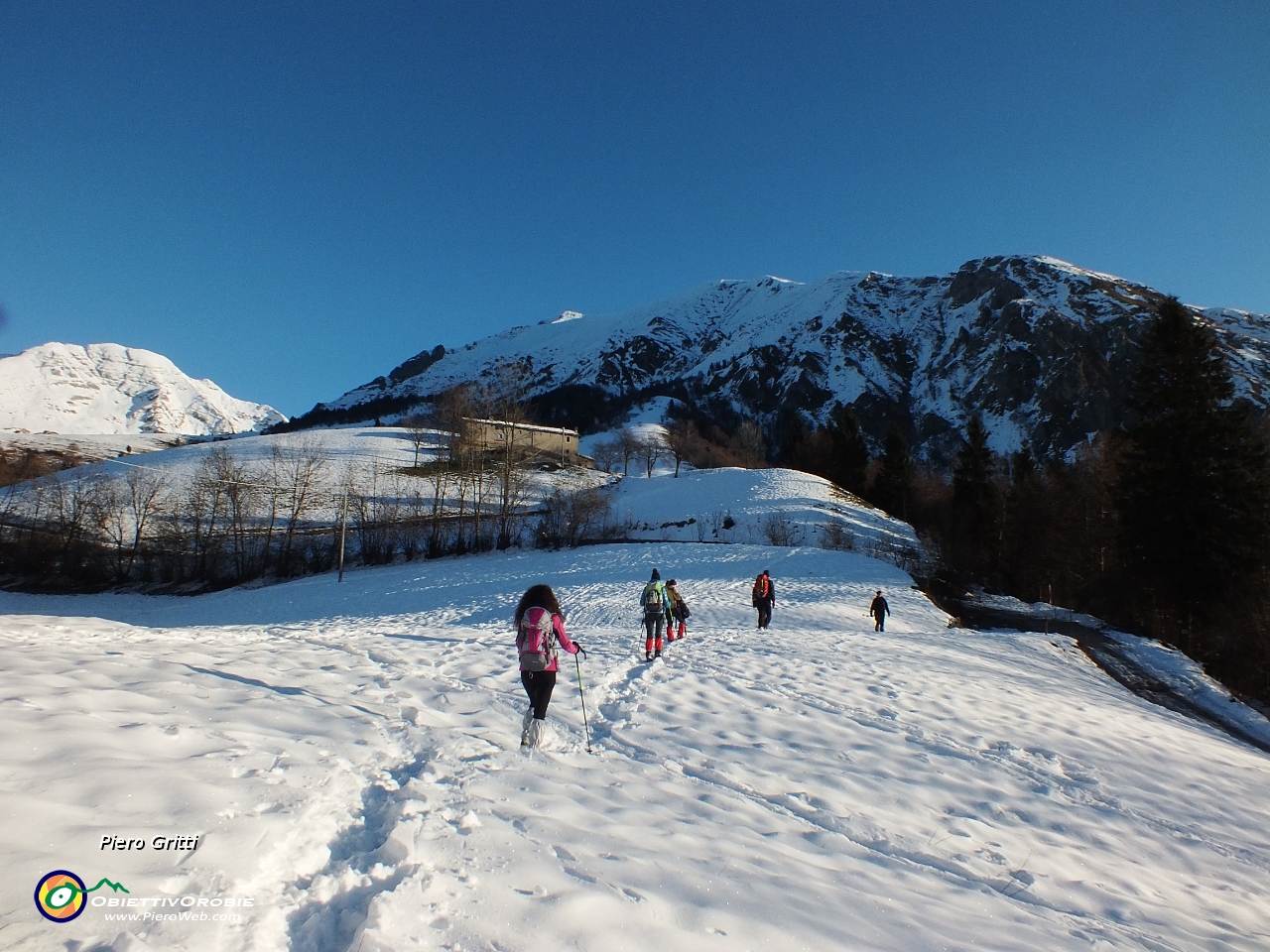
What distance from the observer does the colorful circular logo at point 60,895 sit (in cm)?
242

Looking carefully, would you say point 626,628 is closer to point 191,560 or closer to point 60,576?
point 191,560

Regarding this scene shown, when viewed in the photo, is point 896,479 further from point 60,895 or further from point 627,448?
point 60,895

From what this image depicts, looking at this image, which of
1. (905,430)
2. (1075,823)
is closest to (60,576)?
(1075,823)

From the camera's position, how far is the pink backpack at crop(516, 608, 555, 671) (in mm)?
6176

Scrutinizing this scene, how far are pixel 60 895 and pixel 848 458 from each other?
74.1 meters

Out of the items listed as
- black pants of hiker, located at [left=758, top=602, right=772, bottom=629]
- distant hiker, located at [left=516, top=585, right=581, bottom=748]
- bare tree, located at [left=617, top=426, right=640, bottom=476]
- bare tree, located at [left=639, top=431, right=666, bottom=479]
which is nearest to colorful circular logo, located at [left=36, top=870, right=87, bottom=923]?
distant hiker, located at [left=516, top=585, right=581, bottom=748]

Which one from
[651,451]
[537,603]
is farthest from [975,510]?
[651,451]

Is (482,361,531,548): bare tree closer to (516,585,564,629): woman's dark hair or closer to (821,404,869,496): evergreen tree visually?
(516,585,564,629): woman's dark hair

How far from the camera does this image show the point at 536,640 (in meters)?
6.22

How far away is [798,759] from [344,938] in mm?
5278

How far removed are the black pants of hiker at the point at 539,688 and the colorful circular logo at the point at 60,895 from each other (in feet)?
12.6

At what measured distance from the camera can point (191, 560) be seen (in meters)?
39.4

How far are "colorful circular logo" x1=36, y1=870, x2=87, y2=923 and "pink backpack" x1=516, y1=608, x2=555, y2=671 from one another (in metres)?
3.78

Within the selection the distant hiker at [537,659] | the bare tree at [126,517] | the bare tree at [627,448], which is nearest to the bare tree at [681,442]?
the bare tree at [627,448]
